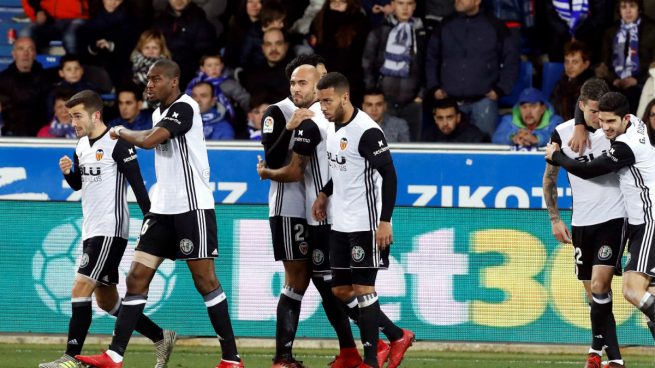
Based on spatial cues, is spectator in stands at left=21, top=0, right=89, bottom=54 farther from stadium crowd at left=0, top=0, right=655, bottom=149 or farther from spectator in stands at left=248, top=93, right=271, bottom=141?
spectator in stands at left=248, top=93, right=271, bottom=141

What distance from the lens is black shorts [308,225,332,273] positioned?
415 inches

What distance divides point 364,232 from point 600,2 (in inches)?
307

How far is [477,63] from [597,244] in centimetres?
555

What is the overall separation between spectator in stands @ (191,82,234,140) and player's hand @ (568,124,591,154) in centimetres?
588

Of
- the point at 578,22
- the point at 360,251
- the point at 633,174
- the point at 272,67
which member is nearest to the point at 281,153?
the point at 360,251

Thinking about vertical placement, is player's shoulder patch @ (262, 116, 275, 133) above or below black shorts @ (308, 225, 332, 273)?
above

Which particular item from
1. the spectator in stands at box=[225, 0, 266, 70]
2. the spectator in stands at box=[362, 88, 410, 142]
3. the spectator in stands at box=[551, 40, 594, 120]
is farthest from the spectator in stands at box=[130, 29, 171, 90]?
the spectator in stands at box=[551, 40, 594, 120]

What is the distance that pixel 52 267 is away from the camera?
13.4 m

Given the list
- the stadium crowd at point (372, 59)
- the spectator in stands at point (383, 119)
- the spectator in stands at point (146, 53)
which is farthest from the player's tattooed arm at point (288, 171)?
the spectator in stands at point (146, 53)

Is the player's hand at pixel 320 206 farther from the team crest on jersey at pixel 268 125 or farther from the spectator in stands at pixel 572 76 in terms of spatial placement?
the spectator in stands at pixel 572 76

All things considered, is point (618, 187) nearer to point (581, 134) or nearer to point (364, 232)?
point (581, 134)

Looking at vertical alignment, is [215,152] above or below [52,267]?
above

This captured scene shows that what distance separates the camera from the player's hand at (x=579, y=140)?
34.7 ft

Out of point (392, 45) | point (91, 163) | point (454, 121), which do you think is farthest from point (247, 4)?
point (91, 163)
